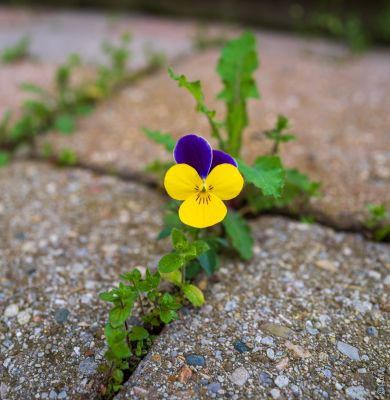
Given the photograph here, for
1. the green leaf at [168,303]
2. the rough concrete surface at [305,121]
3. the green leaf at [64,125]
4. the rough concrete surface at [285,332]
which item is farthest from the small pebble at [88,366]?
the green leaf at [64,125]

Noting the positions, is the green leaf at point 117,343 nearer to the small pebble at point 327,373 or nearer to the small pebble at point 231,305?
the small pebble at point 231,305

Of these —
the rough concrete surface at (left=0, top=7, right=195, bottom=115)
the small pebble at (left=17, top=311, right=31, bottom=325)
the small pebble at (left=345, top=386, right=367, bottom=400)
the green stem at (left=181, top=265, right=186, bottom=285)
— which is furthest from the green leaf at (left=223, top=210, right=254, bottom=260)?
the rough concrete surface at (left=0, top=7, right=195, bottom=115)

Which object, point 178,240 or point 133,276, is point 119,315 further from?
point 178,240

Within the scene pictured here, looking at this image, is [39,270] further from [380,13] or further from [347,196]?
[380,13]

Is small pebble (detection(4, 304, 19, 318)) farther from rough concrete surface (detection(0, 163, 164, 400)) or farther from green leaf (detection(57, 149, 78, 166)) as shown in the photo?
green leaf (detection(57, 149, 78, 166))

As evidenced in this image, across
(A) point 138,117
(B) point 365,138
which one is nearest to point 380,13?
(B) point 365,138
